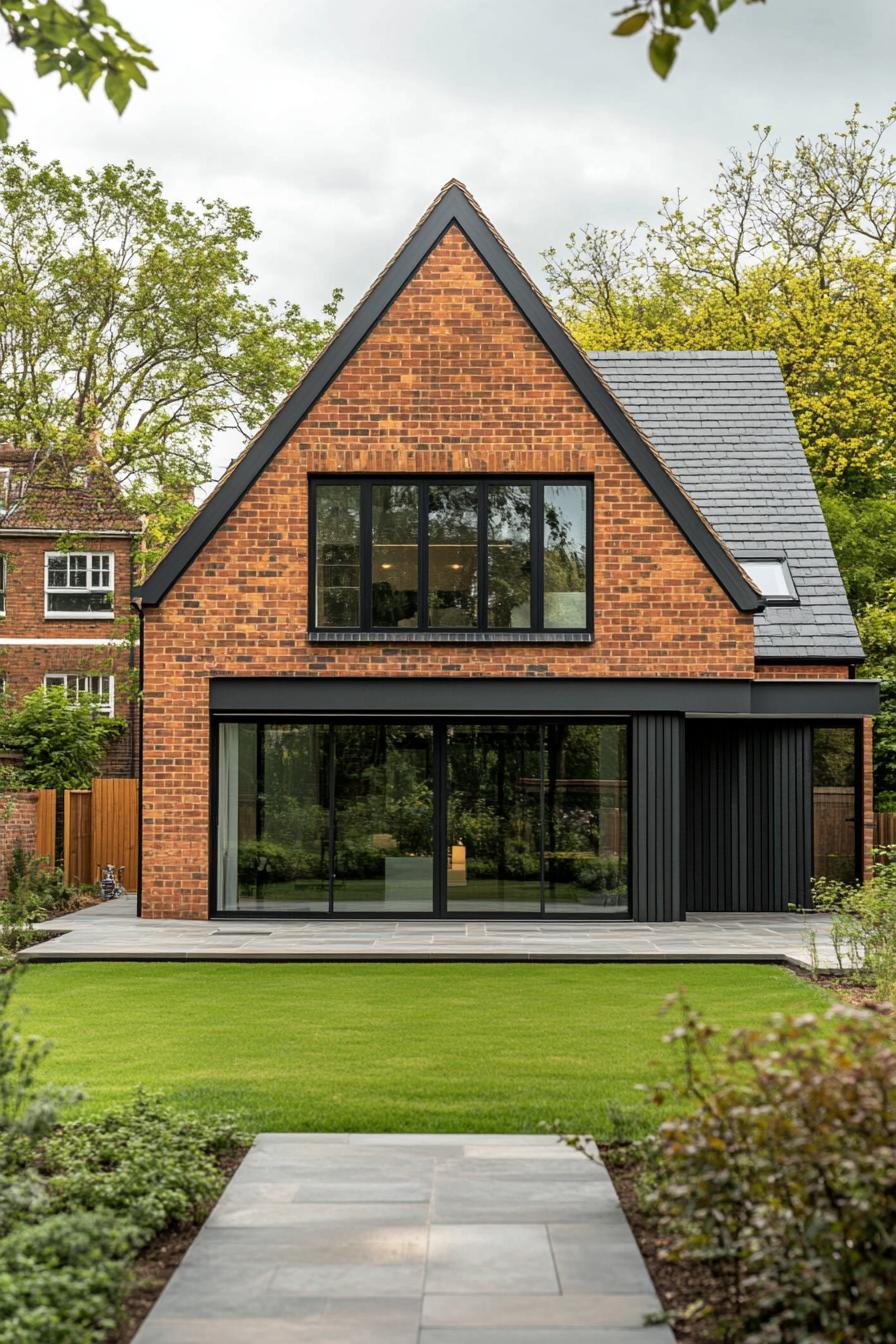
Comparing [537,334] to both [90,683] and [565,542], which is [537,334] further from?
[90,683]

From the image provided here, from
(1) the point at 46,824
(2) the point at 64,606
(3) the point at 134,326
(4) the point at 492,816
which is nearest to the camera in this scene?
(4) the point at 492,816

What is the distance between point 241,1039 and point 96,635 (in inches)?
1008

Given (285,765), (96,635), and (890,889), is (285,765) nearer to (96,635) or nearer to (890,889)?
(890,889)

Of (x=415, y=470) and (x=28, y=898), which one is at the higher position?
(x=415, y=470)

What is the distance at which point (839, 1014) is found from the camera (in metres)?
4.85

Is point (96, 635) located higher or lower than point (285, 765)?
higher

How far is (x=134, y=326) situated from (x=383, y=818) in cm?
1454

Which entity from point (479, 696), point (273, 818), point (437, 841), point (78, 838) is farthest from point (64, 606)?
point (479, 696)

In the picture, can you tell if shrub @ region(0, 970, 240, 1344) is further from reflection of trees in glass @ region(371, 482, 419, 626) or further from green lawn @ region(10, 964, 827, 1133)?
reflection of trees in glass @ region(371, 482, 419, 626)

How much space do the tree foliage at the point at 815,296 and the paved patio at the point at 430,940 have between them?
51.0 feet

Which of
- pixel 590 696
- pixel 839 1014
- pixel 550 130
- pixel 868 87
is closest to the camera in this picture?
pixel 839 1014

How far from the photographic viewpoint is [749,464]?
2178 cm

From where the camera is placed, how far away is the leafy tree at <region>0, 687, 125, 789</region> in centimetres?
2602

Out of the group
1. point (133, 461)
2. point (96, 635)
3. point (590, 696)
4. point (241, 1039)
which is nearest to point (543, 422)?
point (590, 696)
